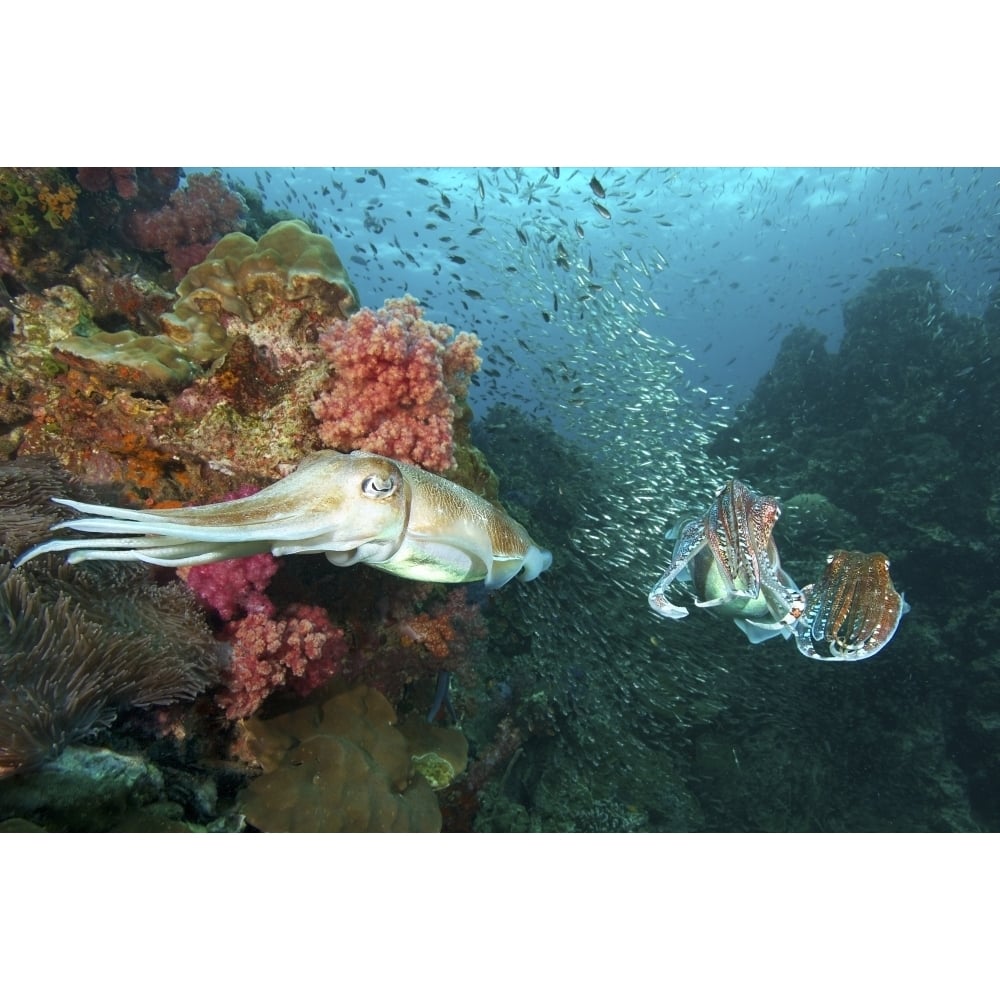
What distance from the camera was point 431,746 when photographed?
4.72m

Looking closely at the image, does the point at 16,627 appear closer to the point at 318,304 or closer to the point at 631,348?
the point at 318,304

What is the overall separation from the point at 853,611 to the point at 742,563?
2.71 ft

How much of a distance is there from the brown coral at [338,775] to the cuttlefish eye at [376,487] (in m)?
2.28

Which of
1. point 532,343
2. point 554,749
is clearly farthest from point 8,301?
point 532,343

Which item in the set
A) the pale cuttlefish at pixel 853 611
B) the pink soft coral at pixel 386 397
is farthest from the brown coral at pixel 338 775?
the pale cuttlefish at pixel 853 611

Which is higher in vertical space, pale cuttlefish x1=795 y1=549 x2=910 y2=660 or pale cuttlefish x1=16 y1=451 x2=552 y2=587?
pale cuttlefish x1=16 y1=451 x2=552 y2=587

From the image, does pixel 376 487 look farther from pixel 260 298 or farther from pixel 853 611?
pixel 260 298

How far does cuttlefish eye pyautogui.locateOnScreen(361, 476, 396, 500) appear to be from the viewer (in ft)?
6.98

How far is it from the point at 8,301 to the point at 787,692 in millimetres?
10744

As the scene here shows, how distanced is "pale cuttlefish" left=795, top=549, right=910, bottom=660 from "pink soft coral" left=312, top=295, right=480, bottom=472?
2.41 meters

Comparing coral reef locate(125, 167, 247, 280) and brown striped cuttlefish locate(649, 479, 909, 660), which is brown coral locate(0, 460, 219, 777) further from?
coral reef locate(125, 167, 247, 280)

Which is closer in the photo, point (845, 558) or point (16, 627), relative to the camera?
point (16, 627)

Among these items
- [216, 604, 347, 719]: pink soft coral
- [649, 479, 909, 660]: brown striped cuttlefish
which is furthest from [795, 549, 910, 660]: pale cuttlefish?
[216, 604, 347, 719]: pink soft coral

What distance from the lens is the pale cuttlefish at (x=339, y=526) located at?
1678mm
